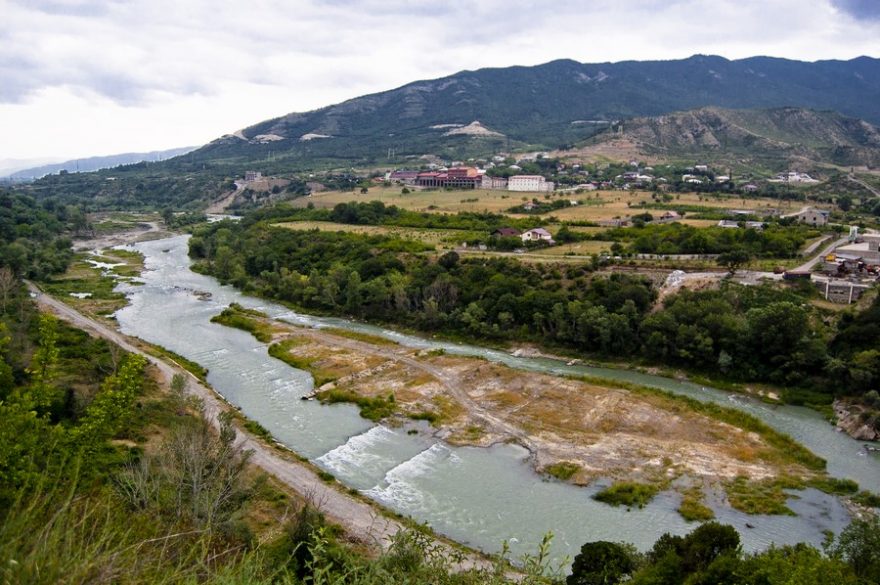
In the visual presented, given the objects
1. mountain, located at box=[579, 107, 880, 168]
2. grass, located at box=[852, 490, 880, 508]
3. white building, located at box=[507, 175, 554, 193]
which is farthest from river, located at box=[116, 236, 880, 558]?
mountain, located at box=[579, 107, 880, 168]

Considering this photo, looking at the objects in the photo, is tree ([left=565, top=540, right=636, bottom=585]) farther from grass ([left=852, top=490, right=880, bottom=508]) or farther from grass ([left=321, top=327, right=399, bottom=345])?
grass ([left=321, top=327, right=399, bottom=345])

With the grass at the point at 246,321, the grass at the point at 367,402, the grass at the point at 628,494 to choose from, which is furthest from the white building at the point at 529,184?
the grass at the point at 628,494

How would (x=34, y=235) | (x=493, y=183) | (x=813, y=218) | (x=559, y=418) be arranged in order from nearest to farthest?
(x=559, y=418) → (x=813, y=218) → (x=34, y=235) → (x=493, y=183)

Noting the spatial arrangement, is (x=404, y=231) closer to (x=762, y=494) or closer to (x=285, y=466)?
A: (x=285, y=466)

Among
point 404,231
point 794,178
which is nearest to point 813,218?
point 404,231

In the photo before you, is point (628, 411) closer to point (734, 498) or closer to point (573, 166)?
point (734, 498)

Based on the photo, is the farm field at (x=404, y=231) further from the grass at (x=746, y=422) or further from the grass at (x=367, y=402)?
the grass at (x=746, y=422)
